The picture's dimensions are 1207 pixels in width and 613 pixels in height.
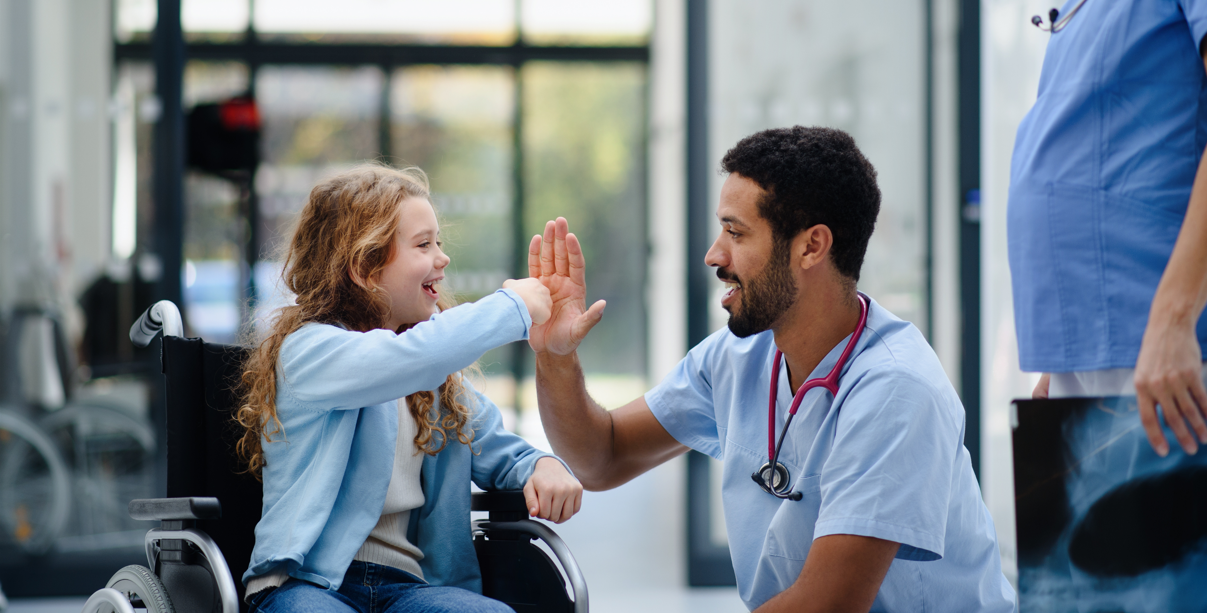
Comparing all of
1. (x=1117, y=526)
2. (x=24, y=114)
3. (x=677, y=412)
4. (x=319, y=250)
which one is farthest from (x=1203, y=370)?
(x=24, y=114)

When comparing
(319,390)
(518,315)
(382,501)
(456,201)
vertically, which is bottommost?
(382,501)

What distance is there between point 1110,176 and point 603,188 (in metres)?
4.97

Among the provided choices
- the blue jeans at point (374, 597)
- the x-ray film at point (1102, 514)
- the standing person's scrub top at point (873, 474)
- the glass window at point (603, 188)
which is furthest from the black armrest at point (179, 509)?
the glass window at point (603, 188)

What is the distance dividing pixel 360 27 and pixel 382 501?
5.02 meters

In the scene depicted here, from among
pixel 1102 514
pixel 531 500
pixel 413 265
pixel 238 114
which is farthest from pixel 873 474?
pixel 238 114

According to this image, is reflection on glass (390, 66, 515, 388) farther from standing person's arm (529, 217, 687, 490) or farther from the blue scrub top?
the blue scrub top

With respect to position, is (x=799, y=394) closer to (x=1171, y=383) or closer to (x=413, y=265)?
(x=1171, y=383)

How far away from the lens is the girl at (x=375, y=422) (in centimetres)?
124

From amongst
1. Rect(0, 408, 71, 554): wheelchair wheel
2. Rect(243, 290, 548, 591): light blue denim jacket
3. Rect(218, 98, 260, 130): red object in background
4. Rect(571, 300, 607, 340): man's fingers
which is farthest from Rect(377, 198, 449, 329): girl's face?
Rect(218, 98, 260, 130): red object in background

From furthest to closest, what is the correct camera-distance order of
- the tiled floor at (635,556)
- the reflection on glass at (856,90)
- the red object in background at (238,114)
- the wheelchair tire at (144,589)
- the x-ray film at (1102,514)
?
the red object in background at (238,114)
the reflection on glass at (856,90)
the tiled floor at (635,556)
the wheelchair tire at (144,589)
the x-ray film at (1102,514)

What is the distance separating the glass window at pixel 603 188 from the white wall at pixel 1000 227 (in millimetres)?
2991

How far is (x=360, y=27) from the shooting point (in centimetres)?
571

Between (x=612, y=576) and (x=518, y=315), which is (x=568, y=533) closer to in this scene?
(x=612, y=576)

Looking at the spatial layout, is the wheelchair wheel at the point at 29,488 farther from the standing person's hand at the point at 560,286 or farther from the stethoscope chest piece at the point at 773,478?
the stethoscope chest piece at the point at 773,478
